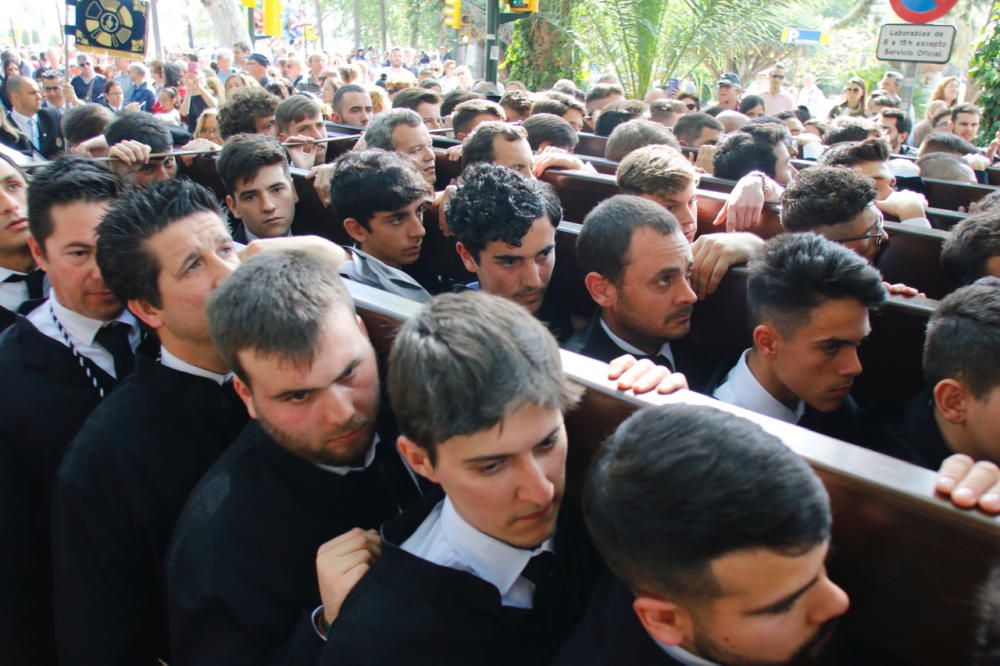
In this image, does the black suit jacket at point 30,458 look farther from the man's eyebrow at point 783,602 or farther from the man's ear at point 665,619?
the man's eyebrow at point 783,602

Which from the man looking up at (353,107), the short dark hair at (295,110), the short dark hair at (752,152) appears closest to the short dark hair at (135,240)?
the short dark hair at (295,110)

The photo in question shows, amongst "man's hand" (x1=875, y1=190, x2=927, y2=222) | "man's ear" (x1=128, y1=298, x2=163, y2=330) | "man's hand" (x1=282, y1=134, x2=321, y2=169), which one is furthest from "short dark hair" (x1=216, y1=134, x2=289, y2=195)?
"man's hand" (x1=875, y1=190, x2=927, y2=222)

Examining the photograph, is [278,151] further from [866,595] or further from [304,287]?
[866,595]

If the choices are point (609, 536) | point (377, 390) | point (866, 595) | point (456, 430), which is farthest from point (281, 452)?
point (866, 595)

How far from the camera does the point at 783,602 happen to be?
1089 millimetres

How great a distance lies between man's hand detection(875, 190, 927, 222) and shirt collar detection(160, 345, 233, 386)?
3.10 metres

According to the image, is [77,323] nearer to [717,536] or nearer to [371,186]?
[371,186]

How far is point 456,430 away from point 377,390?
0.50 metres

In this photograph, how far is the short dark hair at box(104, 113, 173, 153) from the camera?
4.29 metres

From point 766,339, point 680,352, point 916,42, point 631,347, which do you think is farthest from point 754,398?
→ point 916,42

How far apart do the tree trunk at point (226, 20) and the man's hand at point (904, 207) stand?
16.9 meters

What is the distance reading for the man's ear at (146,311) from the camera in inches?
81.9

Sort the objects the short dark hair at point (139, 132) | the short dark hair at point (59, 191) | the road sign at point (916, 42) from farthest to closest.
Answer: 1. the road sign at point (916, 42)
2. the short dark hair at point (139, 132)
3. the short dark hair at point (59, 191)

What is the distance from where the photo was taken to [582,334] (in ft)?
9.00
